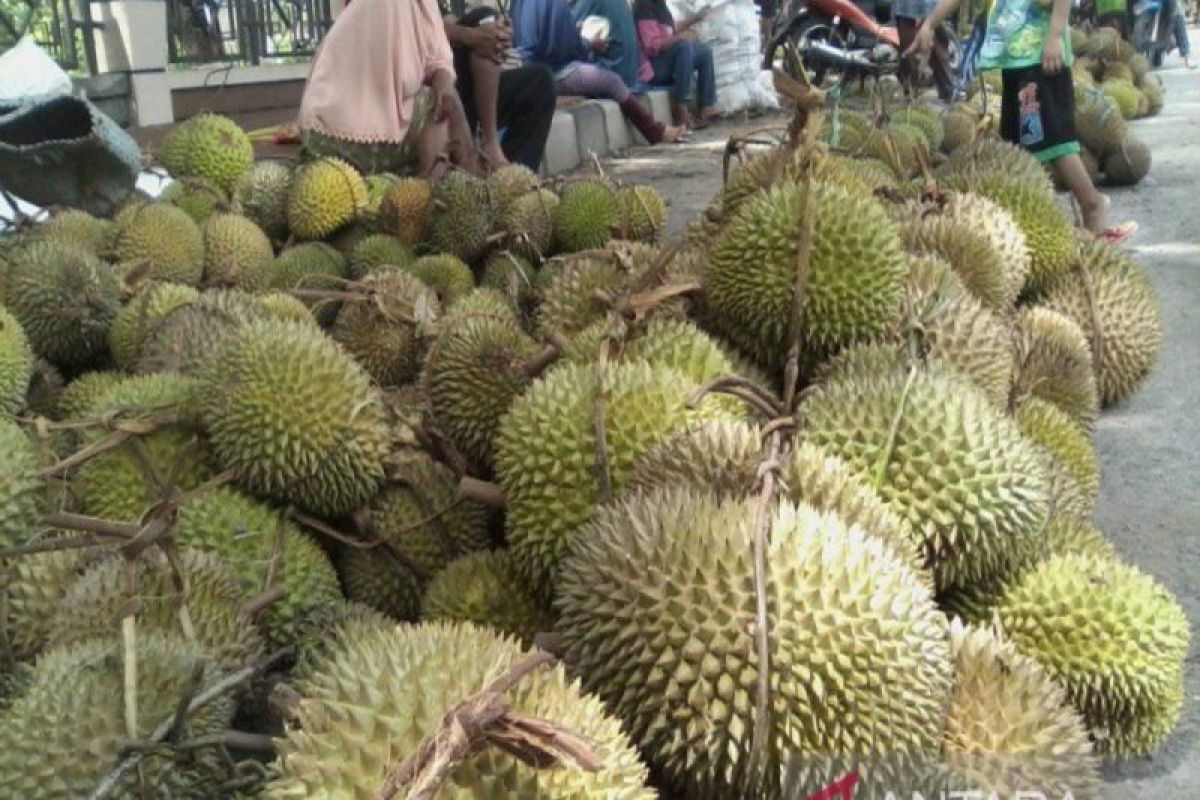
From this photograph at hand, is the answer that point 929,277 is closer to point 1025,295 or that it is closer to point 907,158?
point 1025,295

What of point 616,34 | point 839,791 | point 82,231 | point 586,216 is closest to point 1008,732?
point 839,791

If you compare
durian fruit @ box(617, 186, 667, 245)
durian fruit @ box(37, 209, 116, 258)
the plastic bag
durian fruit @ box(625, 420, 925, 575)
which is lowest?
durian fruit @ box(617, 186, 667, 245)

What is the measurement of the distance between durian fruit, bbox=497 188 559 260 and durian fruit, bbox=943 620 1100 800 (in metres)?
2.21

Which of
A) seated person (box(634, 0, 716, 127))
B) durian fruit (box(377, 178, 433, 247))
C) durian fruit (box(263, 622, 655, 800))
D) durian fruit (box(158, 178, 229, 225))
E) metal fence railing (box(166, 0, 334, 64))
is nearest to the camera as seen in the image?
durian fruit (box(263, 622, 655, 800))

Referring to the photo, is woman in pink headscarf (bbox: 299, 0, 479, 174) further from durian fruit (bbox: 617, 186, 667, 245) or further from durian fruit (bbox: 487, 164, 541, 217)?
durian fruit (bbox: 617, 186, 667, 245)

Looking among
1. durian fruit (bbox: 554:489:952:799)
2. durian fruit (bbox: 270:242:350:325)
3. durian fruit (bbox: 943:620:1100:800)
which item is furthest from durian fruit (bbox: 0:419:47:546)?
durian fruit (bbox: 270:242:350:325)

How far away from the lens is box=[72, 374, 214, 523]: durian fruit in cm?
172

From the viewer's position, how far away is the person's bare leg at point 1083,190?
15.9ft

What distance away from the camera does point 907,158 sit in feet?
11.9

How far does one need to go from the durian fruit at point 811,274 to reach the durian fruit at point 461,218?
1.62m

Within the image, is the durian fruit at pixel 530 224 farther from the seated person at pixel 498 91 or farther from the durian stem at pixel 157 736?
the durian stem at pixel 157 736

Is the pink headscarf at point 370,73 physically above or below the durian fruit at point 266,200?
above

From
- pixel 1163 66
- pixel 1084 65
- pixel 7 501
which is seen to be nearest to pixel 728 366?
pixel 7 501

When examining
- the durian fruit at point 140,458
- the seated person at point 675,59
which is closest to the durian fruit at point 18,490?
the durian fruit at point 140,458
